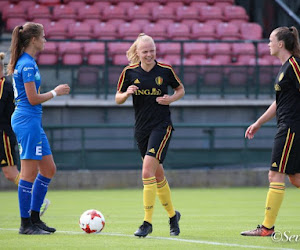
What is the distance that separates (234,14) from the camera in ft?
74.4

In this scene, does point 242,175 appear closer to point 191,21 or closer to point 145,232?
point 191,21

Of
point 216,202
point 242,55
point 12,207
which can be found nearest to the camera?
point 12,207

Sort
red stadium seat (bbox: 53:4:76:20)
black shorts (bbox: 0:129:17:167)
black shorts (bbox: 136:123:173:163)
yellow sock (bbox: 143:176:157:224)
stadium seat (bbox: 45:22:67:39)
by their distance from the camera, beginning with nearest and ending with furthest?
1. yellow sock (bbox: 143:176:157:224)
2. black shorts (bbox: 136:123:173:163)
3. black shorts (bbox: 0:129:17:167)
4. stadium seat (bbox: 45:22:67:39)
5. red stadium seat (bbox: 53:4:76:20)

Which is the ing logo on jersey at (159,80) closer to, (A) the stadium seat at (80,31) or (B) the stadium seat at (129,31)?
(B) the stadium seat at (129,31)

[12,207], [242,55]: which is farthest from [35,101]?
[242,55]

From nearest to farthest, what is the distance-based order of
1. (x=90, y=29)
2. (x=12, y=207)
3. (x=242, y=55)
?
(x=12, y=207) → (x=242, y=55) → (x=90, y=29)

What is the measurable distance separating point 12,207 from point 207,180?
6.27 meters

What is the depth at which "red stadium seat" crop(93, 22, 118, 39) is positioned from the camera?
68.7ft

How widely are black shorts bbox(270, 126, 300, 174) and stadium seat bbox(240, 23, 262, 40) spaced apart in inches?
550

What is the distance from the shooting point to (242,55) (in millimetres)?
19297

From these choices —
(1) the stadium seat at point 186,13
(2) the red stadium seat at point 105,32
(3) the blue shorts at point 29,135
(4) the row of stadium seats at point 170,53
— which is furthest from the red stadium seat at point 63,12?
(3) the blue shorts at point 29,135

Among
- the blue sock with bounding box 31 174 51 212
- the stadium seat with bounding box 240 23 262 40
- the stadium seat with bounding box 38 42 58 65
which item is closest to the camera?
the blue sock with bounding box 31 174 51 212

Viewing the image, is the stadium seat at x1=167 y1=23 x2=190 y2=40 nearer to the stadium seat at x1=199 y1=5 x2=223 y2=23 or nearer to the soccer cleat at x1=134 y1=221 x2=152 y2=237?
the stadium seat at x1=199 y1=5 x2=223 y2=23

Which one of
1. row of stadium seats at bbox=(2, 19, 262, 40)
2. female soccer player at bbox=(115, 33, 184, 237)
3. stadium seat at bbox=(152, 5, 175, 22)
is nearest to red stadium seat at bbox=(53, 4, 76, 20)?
row of stadium seats at bbox=(2, 19, 262, 40)
